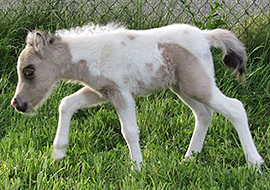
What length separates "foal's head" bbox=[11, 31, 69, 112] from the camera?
4070 mm

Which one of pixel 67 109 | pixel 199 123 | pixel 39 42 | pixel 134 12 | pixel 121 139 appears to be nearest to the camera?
pixel 39 42

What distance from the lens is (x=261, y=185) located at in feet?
12.4

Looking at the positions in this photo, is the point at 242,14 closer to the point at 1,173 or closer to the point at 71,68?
the point at 71,68

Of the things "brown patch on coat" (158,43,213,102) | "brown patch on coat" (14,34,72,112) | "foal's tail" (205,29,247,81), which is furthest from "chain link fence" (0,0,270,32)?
"brown patch on coat" (14,34,72,112)

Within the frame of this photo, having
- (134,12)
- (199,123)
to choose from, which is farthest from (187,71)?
(134,12)

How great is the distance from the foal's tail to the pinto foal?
0.11 metres

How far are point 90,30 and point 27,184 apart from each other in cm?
130

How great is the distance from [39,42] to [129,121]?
0.88 metres

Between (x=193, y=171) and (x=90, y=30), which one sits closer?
(x=193, y=171)

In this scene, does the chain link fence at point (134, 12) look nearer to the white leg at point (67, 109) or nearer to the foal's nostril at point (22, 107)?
the white leg at point (67, 109)

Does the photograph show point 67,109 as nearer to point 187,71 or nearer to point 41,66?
point 41,66

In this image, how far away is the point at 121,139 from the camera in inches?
194

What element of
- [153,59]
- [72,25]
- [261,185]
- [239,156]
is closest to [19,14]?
[72,25]

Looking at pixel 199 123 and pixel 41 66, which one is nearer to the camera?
pixel 41 66
